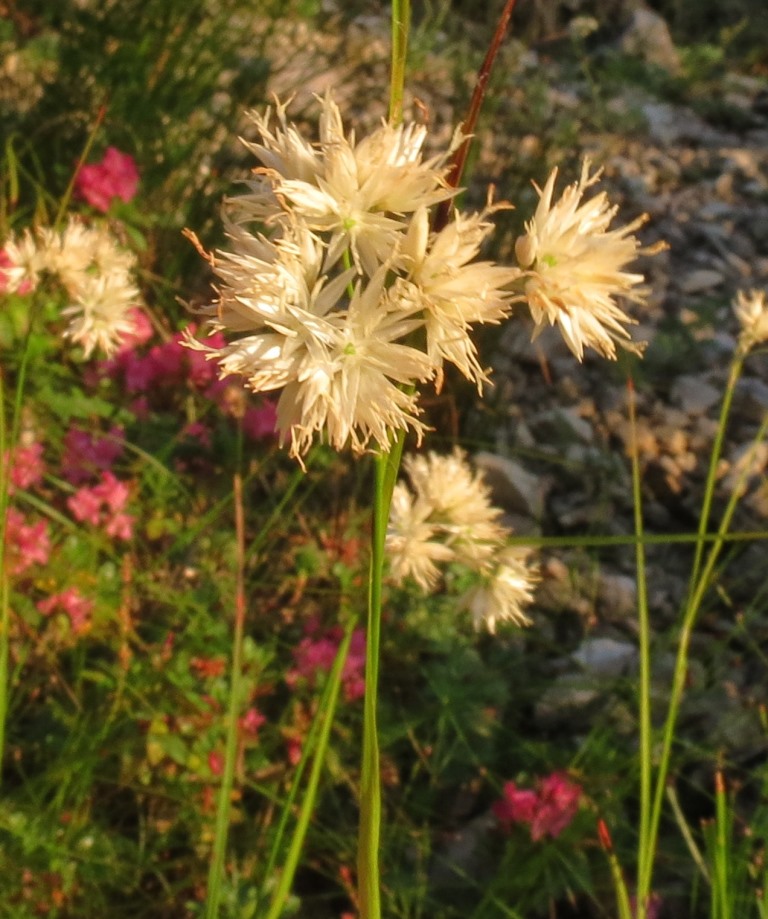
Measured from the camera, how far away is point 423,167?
0.84m

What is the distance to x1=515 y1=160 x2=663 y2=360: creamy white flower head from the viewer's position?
2.99 ft

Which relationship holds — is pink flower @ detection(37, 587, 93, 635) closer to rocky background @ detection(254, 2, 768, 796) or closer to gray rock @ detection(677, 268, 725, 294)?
rocky background @ detection(254, 2, 768, 796)

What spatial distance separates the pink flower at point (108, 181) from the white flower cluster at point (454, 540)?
4.41 ft

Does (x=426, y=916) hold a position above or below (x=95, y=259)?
below

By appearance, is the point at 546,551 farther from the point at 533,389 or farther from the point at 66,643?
the point at 66,643

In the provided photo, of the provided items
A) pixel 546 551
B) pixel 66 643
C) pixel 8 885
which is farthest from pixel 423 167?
pixel 546 551

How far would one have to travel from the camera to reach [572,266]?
920 millimetres

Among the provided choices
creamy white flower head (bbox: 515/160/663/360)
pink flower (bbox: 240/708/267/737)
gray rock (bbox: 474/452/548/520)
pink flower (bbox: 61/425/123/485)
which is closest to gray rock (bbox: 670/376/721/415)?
gray rock (bbox: 474/452/548/520)

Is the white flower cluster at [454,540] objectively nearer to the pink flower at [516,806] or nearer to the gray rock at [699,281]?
the pink flower at [516,806]

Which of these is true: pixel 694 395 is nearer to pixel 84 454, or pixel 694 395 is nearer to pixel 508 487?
pixel 508 487

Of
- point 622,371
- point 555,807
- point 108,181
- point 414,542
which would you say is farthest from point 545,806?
point 622,371

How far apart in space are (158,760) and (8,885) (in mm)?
322

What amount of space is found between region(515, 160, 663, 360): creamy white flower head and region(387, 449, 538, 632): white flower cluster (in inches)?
12.0

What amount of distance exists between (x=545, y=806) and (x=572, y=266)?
4.00ft
